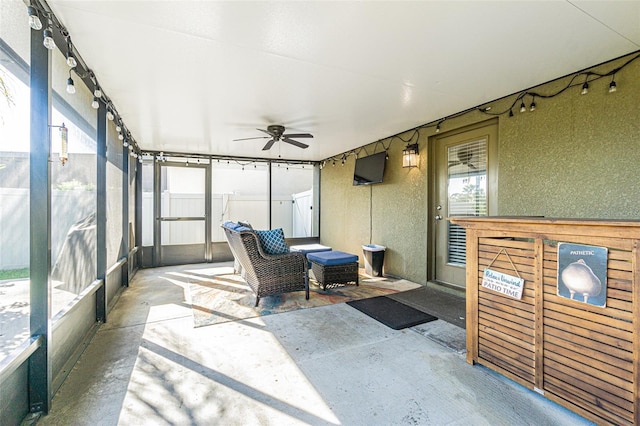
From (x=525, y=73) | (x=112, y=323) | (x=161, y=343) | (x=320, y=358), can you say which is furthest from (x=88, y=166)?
(x=525, y=73)

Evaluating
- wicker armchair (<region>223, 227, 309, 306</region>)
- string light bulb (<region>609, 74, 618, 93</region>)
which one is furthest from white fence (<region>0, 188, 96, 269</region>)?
string light bulb (<region>609, 74, 618, 93</region>)

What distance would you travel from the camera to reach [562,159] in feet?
9.57

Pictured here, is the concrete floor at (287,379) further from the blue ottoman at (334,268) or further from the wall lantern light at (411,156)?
the wall lantern light at (411,156)

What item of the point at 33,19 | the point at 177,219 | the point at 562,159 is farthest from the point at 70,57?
the point at 177,219

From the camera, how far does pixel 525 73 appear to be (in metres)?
2.82

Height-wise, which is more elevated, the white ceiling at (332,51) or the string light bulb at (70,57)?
the white ceiling at (332,51)

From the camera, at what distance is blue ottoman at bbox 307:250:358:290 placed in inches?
168

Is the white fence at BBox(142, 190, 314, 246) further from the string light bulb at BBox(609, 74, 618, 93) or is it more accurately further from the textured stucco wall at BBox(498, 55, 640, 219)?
the string light bulb at BBox(609, 74, 618, 93)

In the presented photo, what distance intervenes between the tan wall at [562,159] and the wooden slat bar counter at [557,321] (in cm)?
143

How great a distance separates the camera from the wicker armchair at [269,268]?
3504 mm

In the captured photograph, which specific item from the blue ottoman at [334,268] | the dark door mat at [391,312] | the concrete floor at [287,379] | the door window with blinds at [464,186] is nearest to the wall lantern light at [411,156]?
the door window with blinds at [464,186]

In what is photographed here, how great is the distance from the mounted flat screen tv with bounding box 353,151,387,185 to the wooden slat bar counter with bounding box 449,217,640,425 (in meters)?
3.24

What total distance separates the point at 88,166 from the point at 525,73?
4324 mm

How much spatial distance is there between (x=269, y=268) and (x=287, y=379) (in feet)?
5.40
